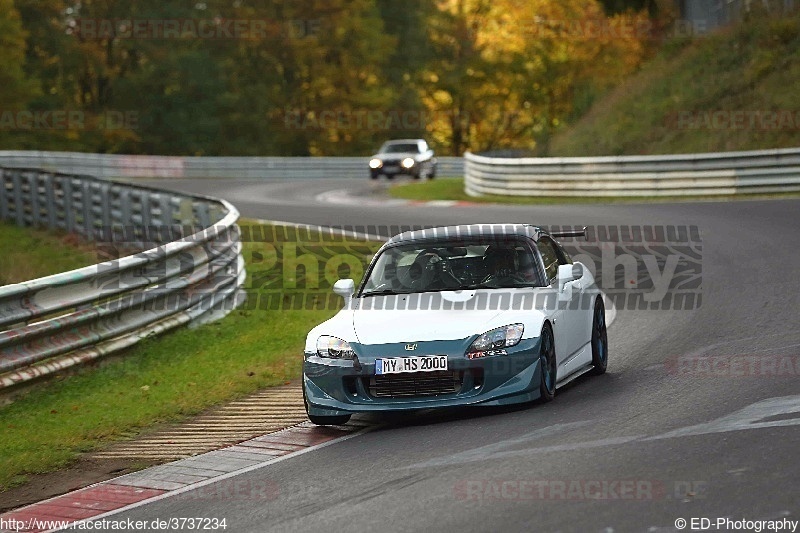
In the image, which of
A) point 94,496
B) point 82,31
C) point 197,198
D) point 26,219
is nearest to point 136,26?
point 82,31

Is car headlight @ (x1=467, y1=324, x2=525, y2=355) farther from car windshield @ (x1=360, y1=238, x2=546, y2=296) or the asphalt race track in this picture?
car windshield @ (x1=360, y1=238, x2=546, y2=296)

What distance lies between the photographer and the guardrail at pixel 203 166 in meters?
55.9

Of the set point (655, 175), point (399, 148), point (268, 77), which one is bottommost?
point (399, 148)

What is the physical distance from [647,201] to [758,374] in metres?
19.3

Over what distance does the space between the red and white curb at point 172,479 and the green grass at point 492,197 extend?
19.9 meters

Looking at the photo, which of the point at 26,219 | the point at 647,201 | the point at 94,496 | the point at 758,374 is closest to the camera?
the point at 94,496

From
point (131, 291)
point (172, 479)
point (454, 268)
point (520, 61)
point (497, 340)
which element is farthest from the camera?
point (520, 61)

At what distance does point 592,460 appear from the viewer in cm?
782

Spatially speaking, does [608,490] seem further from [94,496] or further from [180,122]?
[180,122]

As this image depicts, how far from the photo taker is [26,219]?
27.4m

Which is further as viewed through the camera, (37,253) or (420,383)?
(37,253)

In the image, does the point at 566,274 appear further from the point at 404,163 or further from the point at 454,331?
the point at 404,163

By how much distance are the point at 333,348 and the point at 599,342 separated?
268 cm

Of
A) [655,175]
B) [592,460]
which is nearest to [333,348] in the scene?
[592,460]
